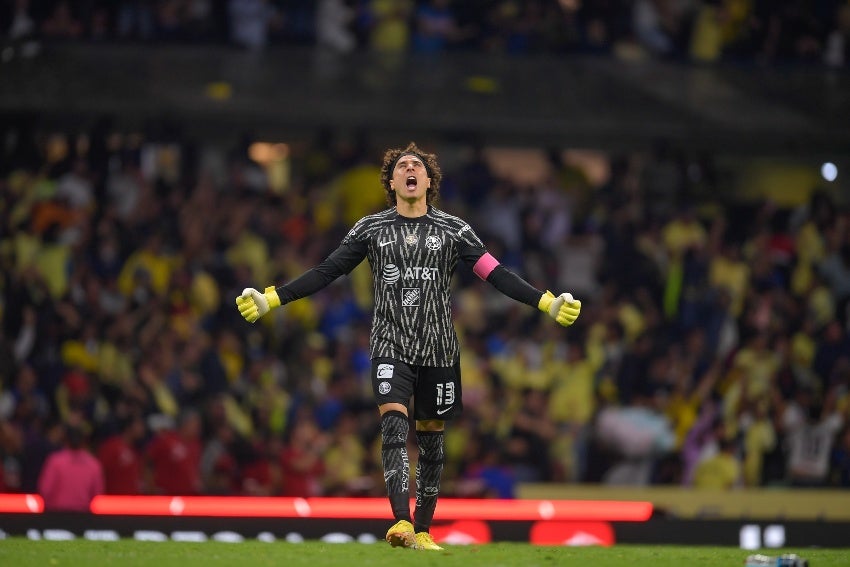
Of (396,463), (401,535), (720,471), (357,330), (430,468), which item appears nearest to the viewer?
(401,535)

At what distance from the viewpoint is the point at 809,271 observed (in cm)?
2145

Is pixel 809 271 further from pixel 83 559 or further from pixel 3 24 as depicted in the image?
pixel 83 559

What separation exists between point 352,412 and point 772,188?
8.46 m

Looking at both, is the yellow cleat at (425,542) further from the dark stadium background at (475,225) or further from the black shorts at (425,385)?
the dark stadium background at (475,225)

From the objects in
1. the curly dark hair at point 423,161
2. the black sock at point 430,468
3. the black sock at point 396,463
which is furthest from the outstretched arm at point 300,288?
the black sock at point 430,468

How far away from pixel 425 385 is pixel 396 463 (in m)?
0.62

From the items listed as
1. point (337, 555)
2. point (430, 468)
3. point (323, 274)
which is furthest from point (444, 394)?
point (337, 555)

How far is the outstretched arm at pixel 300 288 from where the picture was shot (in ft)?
33.2

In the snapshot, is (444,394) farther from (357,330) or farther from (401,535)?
(357,330)

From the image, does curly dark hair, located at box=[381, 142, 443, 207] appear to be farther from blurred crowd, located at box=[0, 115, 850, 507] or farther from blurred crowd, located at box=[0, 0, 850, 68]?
blurred crowd, located at box=[0, 0, 850, 68]

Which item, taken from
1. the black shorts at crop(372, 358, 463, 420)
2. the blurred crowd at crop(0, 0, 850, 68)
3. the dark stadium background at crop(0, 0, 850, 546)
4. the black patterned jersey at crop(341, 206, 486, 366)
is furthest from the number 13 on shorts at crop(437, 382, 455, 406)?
the blurred crowd at crop(0, 0, 850, 68)

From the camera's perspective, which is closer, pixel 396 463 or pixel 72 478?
pixel 396 463

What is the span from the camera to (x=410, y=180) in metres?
10.3

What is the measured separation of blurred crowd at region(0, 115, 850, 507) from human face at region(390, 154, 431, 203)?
7063 mm
